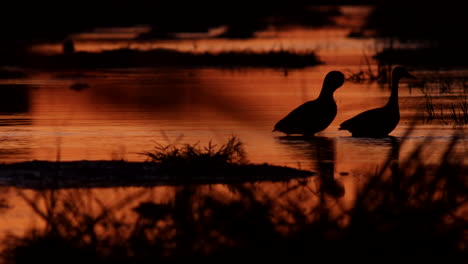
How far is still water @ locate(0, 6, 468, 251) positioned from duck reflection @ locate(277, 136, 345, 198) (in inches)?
0.8

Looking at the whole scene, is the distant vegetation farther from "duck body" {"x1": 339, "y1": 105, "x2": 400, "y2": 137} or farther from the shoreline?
the shoreline

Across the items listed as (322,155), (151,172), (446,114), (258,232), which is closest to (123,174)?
(151,172)

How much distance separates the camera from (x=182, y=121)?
19984 millimetres

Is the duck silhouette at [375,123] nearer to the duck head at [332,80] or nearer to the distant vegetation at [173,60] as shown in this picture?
the duck head at [332,80]

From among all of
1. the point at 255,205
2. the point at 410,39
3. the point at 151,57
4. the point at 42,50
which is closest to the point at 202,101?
the point at 255,205

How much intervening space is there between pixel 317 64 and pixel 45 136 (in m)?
22.3

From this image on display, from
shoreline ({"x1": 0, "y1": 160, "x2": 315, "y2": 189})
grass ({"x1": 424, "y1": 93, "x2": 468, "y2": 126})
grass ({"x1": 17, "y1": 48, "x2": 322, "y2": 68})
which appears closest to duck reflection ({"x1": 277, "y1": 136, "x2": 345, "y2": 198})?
shoreline ({"x1": 0, "y1": 160, "x2": 315, "y2": 189})

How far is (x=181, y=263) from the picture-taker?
27.0 feet

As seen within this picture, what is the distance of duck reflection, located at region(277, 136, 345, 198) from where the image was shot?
12.0 meters

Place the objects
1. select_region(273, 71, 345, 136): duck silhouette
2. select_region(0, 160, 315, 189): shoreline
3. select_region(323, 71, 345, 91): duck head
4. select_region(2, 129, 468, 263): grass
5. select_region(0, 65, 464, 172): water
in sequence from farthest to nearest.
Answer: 1. select_region(323, 71, 345, 91): duck head
2. select_region(273, 71, 345, 136): duck silhouette
3. select_region(0, 65, 464, 172): water
4. select_region(0, 160, 315, 189): shoreline
5. select_region(2, 129, 468, 263): grass

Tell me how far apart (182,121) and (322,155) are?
5.14m

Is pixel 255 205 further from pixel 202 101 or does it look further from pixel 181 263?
pixel 202 101

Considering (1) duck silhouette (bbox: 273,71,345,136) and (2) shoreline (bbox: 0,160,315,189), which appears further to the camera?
(1) duck silhouette (bbox: 273,71,345,136)

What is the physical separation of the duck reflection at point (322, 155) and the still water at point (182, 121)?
0.02m
